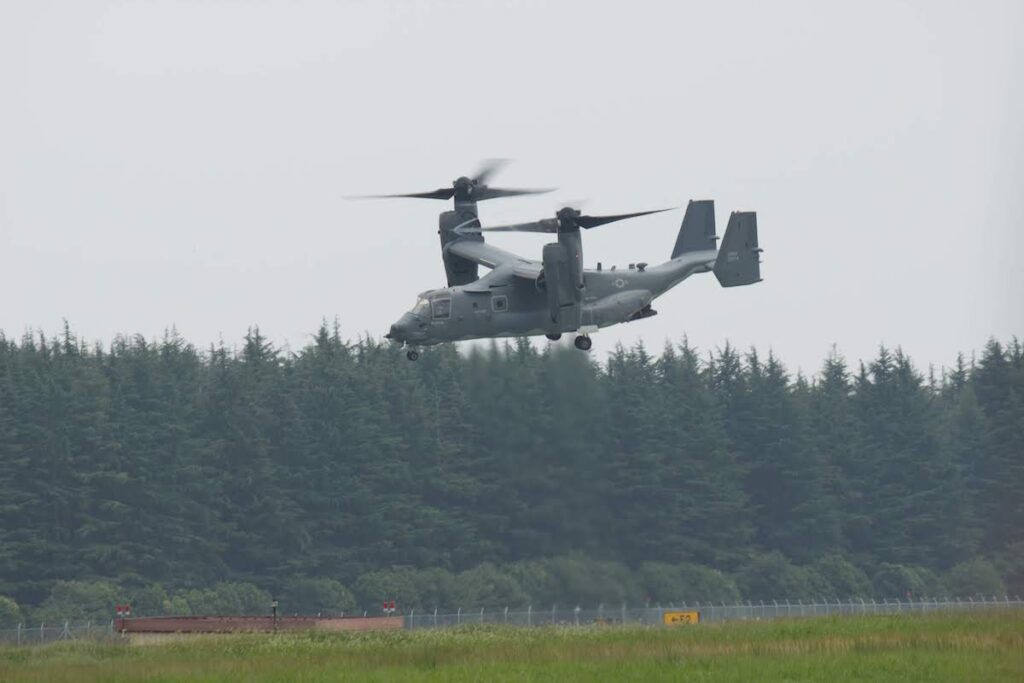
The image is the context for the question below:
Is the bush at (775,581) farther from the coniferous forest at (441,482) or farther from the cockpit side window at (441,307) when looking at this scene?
the cockpit side window at (441,307)

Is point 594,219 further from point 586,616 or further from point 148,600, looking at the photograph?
point 148,600

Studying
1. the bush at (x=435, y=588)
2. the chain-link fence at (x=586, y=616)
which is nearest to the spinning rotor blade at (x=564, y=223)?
the chain-link fence at (x=586, y=616)

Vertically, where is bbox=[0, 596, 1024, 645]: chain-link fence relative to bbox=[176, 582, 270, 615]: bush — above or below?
below

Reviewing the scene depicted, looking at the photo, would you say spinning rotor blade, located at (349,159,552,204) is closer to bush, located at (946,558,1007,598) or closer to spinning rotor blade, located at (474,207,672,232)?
Result: spinning rotor blade, located at (474,207,672,232)

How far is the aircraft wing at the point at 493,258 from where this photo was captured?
248 ft

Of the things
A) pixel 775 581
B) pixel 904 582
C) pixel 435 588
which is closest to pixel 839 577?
pixel 904 582

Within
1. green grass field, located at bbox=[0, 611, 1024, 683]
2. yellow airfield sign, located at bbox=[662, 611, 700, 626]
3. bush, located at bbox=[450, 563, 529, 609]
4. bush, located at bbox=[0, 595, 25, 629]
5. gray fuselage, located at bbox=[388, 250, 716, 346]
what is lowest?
green grass field, located at bbox=[0, 611, 1024, 683]

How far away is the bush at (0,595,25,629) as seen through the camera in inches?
3917

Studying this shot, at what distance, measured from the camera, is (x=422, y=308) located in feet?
244

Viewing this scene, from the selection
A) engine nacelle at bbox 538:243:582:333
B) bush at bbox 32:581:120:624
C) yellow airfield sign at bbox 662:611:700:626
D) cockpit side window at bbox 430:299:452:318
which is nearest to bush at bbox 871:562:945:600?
yellow airfield sign at bbox 662:611:700:626

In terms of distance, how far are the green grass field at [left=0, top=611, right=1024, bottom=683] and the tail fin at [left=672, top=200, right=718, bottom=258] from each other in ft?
76.6

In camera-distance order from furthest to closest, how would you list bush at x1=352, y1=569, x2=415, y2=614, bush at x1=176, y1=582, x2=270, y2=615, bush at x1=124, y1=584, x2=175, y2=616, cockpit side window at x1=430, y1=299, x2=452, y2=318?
bush at x1=124, y1=584, x2=175, y2=616 → bush at x1=176, y1=582, x2=270, y2=615 → bush at x1=352, y1=569, x2=415, y2=614 → cockpit side window at x1=430, y1=299, x2=452, y2=318

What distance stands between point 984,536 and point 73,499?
6174cm

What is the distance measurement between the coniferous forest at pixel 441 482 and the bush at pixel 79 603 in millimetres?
228
